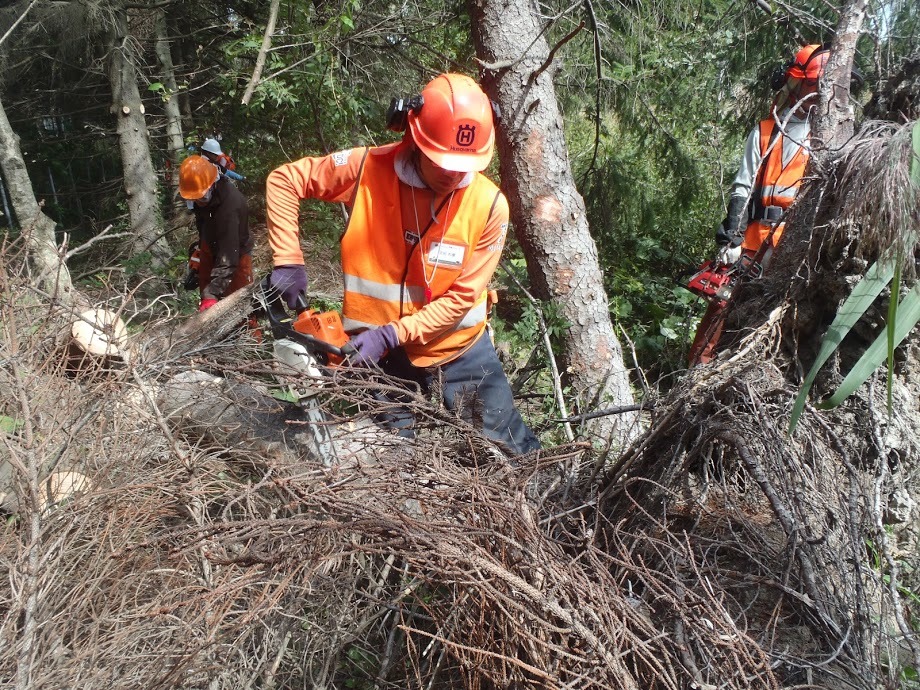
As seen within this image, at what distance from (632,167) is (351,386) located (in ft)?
14.9

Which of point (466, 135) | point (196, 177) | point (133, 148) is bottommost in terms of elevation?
point (133, 148)

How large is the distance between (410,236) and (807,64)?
2740mm

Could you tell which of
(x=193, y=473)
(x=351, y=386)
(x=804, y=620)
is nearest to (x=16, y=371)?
(x=193, y=473)

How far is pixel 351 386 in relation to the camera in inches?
87.4

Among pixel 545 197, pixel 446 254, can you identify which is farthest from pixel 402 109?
pixel 545 197

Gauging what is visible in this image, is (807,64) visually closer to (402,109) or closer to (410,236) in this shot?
(402,109)

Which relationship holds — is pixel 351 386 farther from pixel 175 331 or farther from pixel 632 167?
pixel 632 167

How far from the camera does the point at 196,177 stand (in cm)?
484

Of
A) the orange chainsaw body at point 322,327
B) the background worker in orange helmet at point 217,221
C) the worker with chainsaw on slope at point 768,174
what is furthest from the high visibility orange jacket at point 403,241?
the background worker in orange helmet at point 217,221

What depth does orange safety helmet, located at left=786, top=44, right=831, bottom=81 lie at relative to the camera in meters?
3.76

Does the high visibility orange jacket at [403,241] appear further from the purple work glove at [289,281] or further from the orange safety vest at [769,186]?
the orange safety vest at [769,186]

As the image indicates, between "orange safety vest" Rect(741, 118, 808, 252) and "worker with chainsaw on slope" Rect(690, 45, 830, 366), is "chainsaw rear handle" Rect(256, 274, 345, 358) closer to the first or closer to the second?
"worker with chainsaw on slope" Rect(690, 45, 830, 366)

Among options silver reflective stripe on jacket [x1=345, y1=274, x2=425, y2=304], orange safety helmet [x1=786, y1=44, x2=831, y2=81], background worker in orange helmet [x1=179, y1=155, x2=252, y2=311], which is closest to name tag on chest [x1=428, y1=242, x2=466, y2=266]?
silver reflective stripe on jacket [x1=345, y1=274, x2=425, y2=304]

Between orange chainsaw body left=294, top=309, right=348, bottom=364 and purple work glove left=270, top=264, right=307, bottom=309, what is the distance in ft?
1.30
